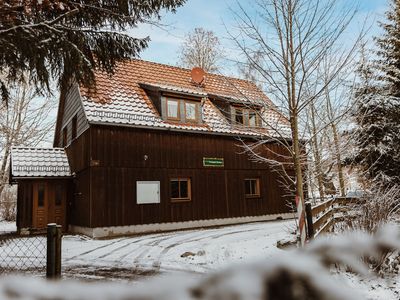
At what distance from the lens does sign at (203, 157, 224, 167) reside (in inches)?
640

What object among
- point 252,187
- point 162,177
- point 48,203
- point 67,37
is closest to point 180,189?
point 162,177

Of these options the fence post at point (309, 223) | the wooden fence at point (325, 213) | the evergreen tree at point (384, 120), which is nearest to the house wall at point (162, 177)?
the wooden fence at point (325, 213)

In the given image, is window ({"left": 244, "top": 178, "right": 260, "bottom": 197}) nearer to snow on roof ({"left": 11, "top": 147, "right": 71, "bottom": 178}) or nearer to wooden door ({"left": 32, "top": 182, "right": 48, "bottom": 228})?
snow on roof ({"left": 11, "top": 147, "right": 71, "bottom": 178})

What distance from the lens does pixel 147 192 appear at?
1444cm

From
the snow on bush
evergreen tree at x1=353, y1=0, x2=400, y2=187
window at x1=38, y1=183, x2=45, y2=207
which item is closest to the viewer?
the snow on bush

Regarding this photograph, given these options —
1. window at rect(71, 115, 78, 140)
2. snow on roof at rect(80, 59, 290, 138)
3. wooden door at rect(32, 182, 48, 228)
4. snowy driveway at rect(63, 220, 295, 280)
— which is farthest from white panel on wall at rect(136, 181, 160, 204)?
wooden door at rect(32, 182, 48, 228)

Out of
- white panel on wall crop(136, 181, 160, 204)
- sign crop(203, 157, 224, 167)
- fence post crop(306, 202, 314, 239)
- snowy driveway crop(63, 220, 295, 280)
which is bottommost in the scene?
snowy driveway crop(63, 220, 295, 280)

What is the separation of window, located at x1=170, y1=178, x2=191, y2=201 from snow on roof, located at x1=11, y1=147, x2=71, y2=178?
522 centimetres

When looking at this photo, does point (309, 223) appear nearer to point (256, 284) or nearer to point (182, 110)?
point (256, 284)

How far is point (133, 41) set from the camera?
7.32 metres

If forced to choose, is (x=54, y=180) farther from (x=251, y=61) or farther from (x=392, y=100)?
(x=392, y=100)

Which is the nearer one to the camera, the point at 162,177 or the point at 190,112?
the point at 162,177

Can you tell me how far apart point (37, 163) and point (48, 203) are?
76.5 inches

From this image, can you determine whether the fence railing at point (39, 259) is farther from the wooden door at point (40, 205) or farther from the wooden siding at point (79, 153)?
the wooden siding at point (79, 153)
